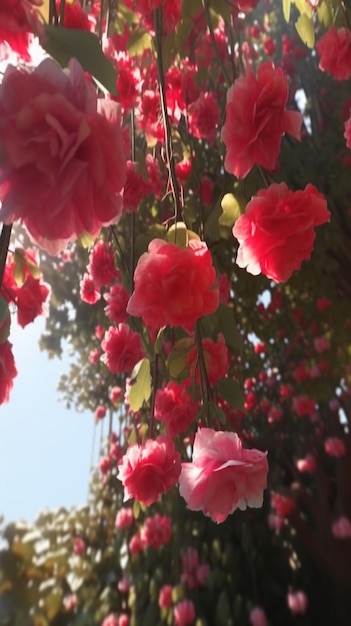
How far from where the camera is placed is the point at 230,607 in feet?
9.14

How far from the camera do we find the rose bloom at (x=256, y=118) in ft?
1.95

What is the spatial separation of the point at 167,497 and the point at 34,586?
1.40 meters

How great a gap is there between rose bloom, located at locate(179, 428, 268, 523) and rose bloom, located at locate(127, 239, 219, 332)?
0.12m

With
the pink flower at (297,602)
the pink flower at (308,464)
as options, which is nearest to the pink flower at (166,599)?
the pink flower at (297,602)

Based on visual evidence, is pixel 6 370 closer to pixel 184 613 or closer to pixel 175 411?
pixel 175 411

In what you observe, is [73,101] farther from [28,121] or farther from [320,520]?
[320,520]

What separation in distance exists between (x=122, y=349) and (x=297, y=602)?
90.6 inches

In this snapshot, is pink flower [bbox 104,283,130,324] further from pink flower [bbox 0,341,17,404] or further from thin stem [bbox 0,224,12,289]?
thin stem [bbox 0,224,12,289]

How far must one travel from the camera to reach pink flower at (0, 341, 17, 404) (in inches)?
19.4

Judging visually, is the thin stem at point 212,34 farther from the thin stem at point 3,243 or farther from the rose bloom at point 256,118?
the thin stem at point 3,243

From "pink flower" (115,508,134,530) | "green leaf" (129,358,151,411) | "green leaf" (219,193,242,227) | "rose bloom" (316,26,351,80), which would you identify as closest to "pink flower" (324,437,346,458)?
"pink flower" (115,508,134,530)

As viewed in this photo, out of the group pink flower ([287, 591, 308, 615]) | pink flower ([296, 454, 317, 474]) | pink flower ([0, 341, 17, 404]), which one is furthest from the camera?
pink flower ([296, 454, 317, 474])

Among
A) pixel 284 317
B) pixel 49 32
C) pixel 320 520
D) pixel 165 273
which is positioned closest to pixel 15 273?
pixel 165 273

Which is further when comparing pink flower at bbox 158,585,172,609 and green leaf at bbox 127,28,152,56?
pink flower at bbox 158,585,172,609
